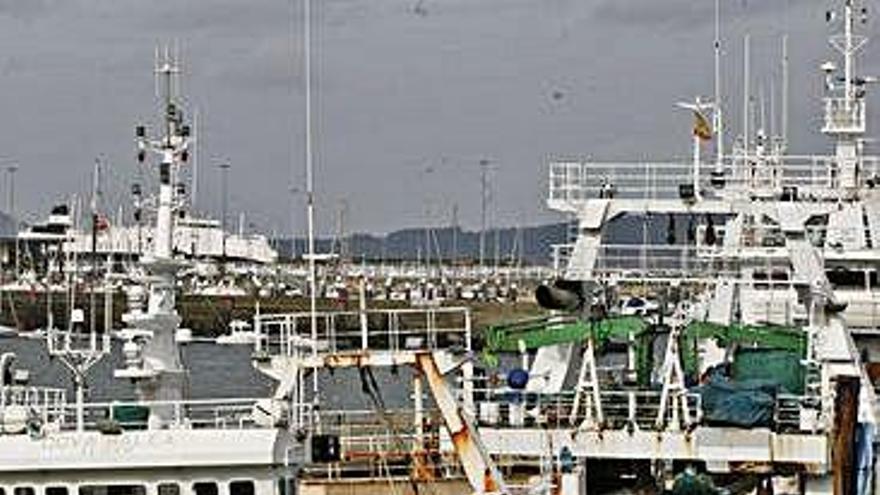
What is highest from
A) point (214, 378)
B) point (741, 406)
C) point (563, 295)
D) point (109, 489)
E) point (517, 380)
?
point (563, 295)

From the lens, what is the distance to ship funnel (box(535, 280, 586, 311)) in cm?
4012

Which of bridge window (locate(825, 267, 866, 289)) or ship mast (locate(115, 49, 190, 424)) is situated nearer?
ship mast (locate(115, 49, 190, 424))

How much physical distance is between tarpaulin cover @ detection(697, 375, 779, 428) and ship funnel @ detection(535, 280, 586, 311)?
14.8 ft

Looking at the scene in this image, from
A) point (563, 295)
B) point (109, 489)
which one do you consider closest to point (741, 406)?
point (563, 295)

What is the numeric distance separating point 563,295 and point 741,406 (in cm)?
544

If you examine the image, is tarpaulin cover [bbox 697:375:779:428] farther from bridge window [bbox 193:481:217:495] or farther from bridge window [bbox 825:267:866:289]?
bridge window [bbox 193:481:217:495]

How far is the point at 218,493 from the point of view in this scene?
29.9m

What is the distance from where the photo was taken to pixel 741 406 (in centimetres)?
3588

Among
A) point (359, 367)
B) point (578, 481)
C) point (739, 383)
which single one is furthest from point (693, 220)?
point (359, 367)

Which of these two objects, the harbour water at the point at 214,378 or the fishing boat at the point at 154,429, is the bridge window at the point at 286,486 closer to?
the fishing boat at the point at 154,429

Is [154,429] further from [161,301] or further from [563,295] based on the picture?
[563,295]

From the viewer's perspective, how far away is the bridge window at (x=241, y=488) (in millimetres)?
29844

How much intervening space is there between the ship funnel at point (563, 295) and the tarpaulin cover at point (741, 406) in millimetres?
4513

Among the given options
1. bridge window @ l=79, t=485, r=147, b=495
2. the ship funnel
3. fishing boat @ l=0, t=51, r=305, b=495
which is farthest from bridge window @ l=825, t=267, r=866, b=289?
bridge window @ l=79, t=485, r=147, b=495
